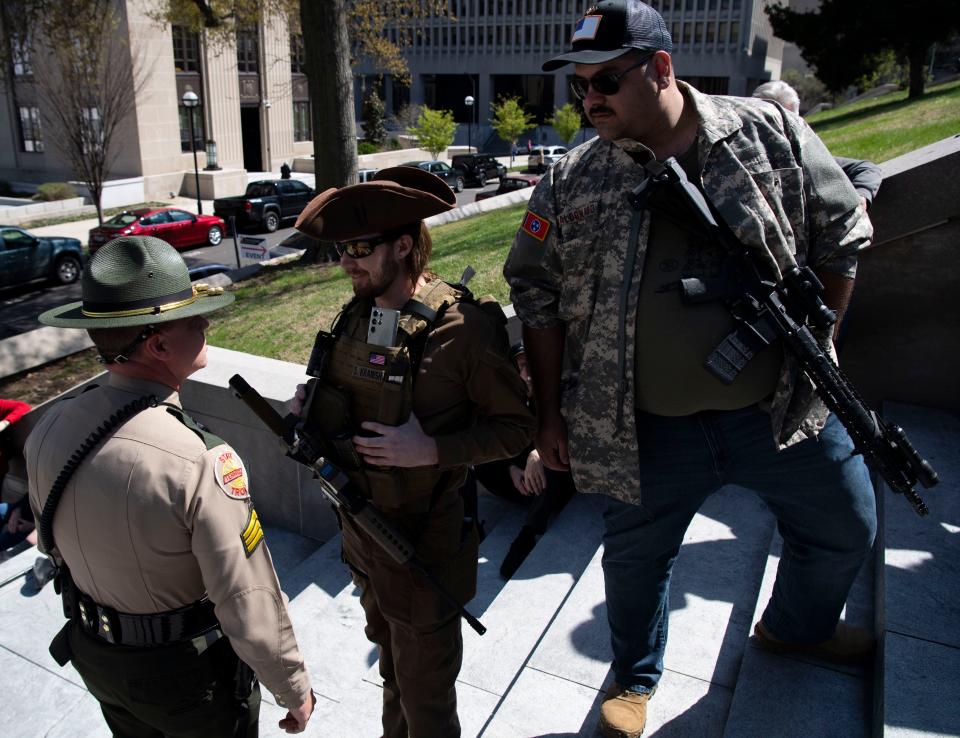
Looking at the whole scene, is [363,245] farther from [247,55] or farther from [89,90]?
[247,55]

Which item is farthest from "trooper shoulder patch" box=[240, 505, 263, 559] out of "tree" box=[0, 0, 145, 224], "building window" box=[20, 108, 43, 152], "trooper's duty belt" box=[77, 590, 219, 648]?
"building window" box=[20, 108, 43, 152]

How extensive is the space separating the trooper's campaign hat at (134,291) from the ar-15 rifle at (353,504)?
398mm

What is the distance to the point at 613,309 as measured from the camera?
7.43 ft

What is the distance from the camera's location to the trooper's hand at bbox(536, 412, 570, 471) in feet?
8.36

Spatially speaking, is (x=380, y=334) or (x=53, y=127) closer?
(x=380, y=334)

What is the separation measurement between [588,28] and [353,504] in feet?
5.11

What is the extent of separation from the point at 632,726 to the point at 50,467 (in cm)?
194

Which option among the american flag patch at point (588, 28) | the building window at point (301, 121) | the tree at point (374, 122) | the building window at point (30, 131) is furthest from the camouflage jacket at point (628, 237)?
the building window at point (301, 121)

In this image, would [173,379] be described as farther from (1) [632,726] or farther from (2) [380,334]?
(1) [632,726]

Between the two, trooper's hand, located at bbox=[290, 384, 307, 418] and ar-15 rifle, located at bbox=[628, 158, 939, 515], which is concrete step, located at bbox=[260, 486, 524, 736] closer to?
trooper's hand, located at bbox=[290, 384, 307, 418]

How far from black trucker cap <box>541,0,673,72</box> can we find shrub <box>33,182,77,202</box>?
31.3m

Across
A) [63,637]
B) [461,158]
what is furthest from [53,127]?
[63,637]

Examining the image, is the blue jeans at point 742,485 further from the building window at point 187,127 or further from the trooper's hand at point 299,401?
the building window at point 187,127

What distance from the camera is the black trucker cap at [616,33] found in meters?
2.11
